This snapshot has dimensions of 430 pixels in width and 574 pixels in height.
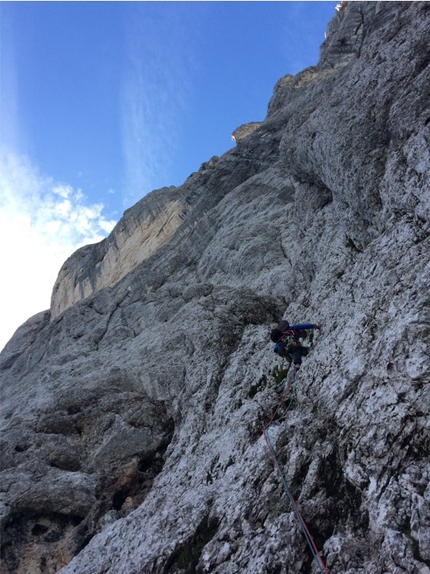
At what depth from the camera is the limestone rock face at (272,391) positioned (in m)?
8.49

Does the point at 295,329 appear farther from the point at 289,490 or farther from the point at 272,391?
the point at 289,490

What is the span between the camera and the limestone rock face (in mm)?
8492

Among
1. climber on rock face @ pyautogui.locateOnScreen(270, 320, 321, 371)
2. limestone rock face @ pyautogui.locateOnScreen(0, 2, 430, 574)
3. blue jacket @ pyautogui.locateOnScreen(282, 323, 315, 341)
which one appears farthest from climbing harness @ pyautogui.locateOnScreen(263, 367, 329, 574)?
blue jacket @ pyautogui.locateOnScreen(282, 323, 315, 341)

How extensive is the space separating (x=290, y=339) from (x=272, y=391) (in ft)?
5.83

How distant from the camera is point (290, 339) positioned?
14484mm

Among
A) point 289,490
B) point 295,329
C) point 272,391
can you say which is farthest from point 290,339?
point 289,490

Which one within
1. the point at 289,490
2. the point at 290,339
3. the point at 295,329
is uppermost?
the point at 295,329

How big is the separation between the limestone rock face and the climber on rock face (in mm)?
428

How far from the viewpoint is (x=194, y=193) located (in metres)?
47.3

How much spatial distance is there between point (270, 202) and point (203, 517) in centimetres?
2467

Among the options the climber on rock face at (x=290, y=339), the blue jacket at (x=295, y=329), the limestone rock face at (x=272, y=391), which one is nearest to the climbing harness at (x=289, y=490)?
the limestone rock face at (x=272, y=391)

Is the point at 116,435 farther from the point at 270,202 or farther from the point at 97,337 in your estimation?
the point at 270,202

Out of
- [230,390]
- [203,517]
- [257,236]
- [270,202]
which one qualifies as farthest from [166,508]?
[270,202]

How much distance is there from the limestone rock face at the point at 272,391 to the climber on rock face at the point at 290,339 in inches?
16.9
